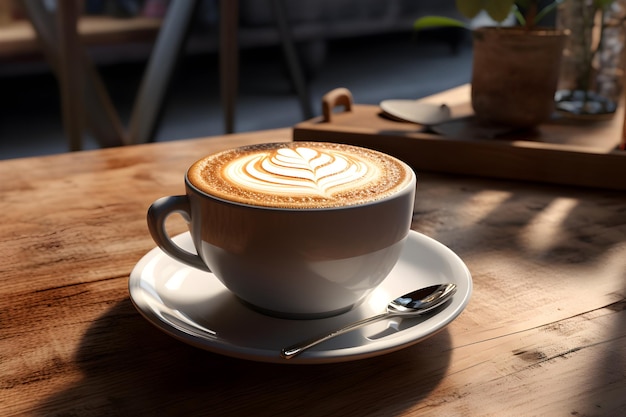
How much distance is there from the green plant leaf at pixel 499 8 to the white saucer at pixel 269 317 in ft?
1.22

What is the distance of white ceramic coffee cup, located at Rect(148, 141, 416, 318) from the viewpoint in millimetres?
358

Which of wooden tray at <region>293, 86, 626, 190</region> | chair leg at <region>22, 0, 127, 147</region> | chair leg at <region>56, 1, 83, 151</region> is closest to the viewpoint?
wooden tray at <region>293, 86, 626, 190</region>

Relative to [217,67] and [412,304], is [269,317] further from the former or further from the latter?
[217,67]

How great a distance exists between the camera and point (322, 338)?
1.13 ft

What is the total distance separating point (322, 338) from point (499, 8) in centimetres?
52

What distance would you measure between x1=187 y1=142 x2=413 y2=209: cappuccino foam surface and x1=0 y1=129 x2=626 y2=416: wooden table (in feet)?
0.28

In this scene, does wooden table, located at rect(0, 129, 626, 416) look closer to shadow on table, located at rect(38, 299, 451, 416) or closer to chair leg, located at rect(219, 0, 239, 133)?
shadow on table, located at rect(38, 299, 451, 416)

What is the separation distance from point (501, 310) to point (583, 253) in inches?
5.0

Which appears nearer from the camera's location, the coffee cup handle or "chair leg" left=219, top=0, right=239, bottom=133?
the coffee cup handle

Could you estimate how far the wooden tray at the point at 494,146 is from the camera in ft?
2.23

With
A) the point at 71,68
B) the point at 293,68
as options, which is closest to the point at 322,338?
the point at 71,68

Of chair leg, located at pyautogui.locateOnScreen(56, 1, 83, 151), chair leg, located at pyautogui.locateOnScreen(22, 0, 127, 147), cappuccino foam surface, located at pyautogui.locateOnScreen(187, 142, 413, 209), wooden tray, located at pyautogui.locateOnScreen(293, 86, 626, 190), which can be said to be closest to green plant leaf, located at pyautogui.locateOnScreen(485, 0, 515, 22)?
wooden tray, located at pyautogui.locateOnScreen(293, 86, 626, 190)

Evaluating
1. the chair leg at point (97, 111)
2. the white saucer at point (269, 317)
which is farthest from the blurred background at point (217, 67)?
the white saucer at point (269, 317)

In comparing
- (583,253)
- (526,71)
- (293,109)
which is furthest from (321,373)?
(293,109)
